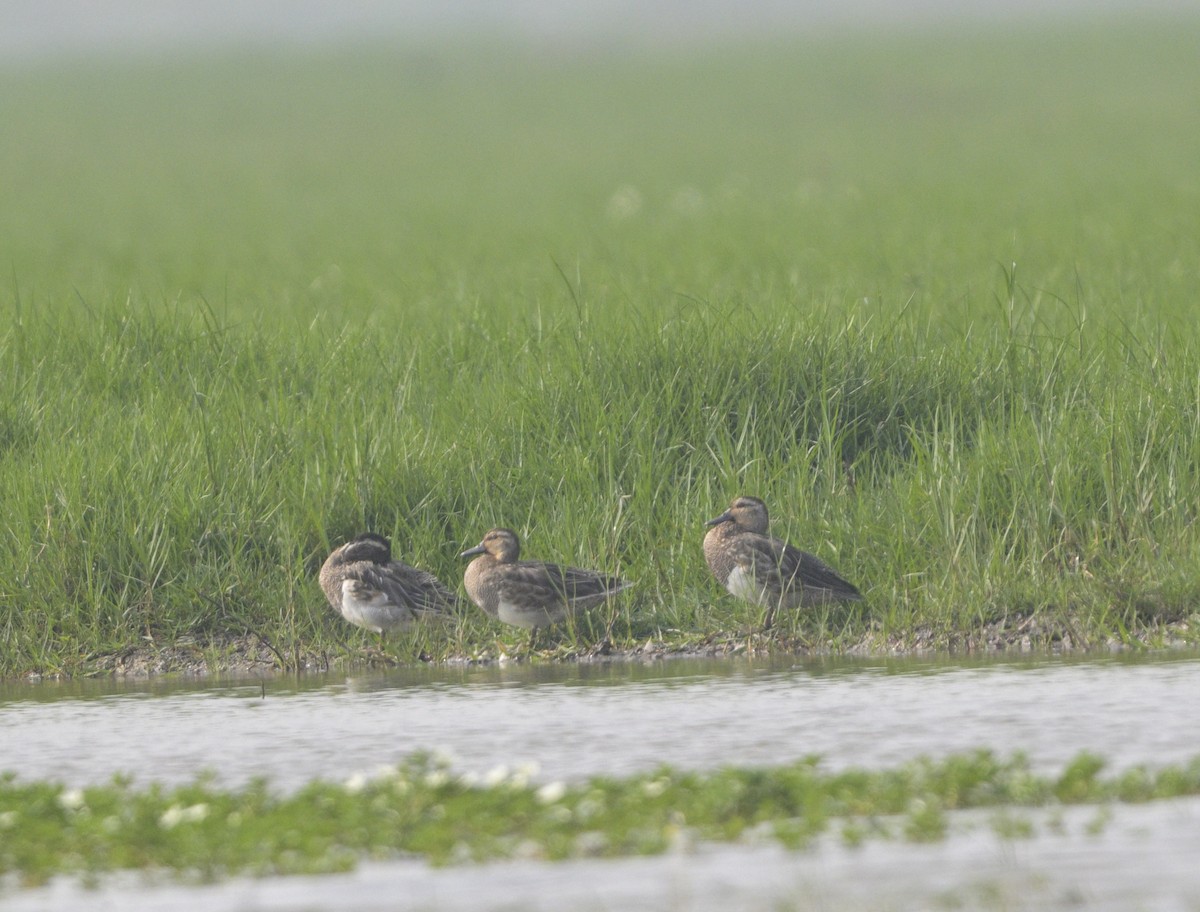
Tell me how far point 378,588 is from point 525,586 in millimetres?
670

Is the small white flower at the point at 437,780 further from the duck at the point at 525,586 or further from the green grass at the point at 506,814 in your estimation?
the duck at the point at 525,586

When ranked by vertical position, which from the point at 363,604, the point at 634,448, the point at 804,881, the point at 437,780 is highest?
the point at 634,448

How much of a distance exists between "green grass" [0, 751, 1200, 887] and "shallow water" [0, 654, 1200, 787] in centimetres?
45

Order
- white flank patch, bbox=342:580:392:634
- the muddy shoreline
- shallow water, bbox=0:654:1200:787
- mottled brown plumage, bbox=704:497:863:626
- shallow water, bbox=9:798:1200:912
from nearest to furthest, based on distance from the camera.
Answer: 1. shallow water, bbox=9:798:1200:912
2. shallow water, bbox=0:654:1200:787
3. the muddy shoreline
4. mottled brown plumage, bbox=704:497:863:626
5. white flank patch, bbox=342:580:392:634

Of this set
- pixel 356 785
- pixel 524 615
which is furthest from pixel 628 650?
pixel 356 785

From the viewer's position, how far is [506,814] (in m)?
5.75

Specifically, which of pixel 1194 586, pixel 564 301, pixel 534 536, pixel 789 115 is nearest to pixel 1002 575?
pixel 1194 586

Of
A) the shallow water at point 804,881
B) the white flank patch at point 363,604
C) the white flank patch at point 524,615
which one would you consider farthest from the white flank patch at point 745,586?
the shallow water at point 804,881

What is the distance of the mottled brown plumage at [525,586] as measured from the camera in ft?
29.8

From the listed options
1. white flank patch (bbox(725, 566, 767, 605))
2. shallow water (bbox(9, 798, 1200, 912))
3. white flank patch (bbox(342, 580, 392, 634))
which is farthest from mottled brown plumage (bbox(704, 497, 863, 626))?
shallow water (bbox(9, 798, 1200, 912))

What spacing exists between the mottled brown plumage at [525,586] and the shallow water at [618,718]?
351 millimetres

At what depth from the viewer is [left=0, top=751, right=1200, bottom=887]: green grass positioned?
215 inches

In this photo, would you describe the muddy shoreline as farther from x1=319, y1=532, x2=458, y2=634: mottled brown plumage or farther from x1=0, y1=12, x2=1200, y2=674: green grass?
x1=319, y1=532, x2=458, y2=634: mottled brown plumage

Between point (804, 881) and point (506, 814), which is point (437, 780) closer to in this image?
point (506, 814)
